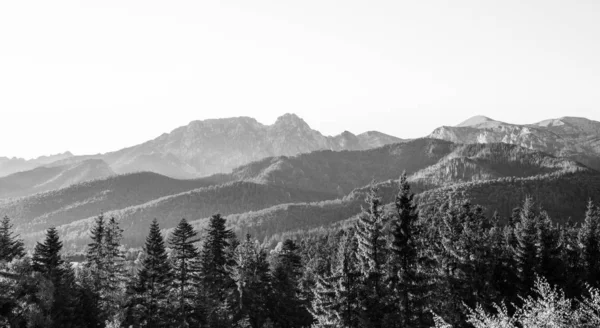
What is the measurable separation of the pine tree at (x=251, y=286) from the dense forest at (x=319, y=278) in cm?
13

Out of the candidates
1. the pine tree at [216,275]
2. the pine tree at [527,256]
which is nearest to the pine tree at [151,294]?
the pine tree at [216,275]

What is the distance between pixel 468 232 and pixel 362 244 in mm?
13424

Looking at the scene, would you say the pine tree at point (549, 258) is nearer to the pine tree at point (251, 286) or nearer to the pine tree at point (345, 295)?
the pine tree at point (345, 295)

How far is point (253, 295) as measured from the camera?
5503 cm

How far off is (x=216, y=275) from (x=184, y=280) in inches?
153

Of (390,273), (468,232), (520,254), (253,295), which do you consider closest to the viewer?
(390,273)

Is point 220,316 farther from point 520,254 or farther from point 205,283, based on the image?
point 520,254

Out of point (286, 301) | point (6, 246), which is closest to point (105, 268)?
point (6, 246)

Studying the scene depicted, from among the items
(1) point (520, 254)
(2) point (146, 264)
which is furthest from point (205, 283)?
(1) point (520, 254)

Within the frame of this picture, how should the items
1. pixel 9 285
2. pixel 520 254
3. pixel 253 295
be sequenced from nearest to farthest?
pixel 9 285 < pixel 253 295 < pixel 520 254

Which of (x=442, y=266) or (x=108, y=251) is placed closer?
(x=442, y=266)

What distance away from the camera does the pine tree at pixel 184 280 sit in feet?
159

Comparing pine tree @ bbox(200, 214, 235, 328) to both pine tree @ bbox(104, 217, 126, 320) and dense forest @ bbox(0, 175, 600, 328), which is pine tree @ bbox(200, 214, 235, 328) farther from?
pine tree @ bbox(104, 217, 126, 320)

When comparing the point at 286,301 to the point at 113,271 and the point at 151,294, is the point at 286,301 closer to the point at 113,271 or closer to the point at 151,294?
the point at 151,294
